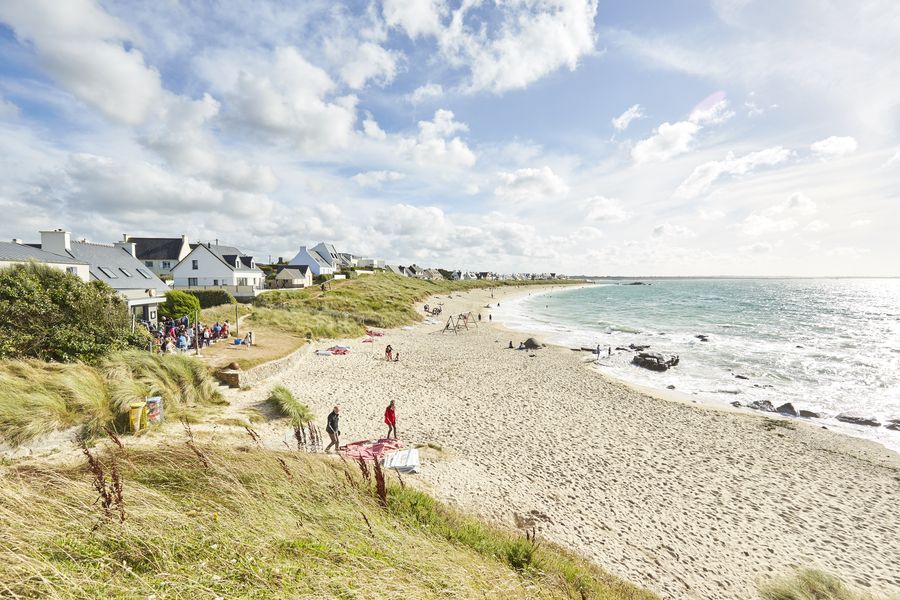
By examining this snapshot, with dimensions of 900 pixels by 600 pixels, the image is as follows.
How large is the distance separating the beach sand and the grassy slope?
3293 millimetres

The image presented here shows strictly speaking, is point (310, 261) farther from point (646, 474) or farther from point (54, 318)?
point (646, 474)

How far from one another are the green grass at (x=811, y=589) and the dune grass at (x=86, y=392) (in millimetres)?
15384

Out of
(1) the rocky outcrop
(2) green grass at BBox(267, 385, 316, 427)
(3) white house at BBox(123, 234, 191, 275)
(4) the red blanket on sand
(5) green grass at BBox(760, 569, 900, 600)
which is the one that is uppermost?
(3) white house at BBox(123, 234, 191, 275)

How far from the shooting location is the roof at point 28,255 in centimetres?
1986

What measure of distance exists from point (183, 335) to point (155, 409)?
1189 centimetres

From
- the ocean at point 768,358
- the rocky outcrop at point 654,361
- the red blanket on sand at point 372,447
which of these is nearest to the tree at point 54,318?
the red blanket on sand at point 372,447

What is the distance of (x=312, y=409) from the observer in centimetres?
1563

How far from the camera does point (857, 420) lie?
746 inches

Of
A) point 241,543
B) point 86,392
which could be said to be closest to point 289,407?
Result: point 86,392

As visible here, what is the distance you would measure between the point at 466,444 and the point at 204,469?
372 inches

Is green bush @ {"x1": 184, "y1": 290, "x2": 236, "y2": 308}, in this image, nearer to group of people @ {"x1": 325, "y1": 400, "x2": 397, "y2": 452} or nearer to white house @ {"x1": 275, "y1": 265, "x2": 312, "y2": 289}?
white house @ {"x1": 275, "y1": 265, "x2": 312, "y2": 289}

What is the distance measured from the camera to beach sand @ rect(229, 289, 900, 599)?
9211 mm

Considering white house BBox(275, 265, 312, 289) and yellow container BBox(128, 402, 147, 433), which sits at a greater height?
white house BBox(275, 265, 312, 289)

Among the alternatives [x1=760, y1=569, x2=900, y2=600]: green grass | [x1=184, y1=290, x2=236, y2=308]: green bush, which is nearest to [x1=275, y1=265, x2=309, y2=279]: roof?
[x1=184, y1=290, x2=236, y2=308]: green bush
